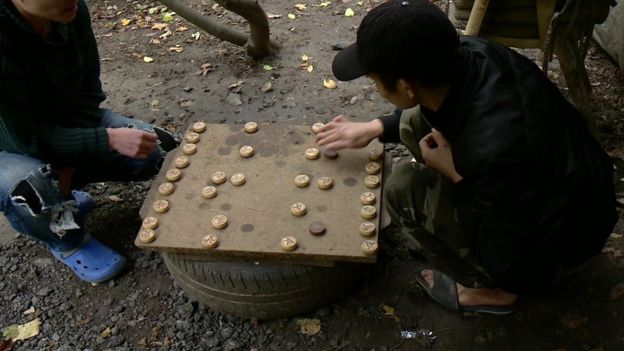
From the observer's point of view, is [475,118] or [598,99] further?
[598,99]

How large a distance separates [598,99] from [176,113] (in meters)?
2.69

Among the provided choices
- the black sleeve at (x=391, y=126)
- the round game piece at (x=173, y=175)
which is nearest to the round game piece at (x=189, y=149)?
the round game piece at (x=173, y=175)

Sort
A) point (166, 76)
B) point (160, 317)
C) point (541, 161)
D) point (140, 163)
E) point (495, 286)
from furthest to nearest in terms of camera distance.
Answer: point (166, 76), point (140, 163), point (160, 317), point (495, 286), point (541, 161)

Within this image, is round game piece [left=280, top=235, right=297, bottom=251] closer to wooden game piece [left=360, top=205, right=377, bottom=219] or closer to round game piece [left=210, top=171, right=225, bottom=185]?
wooden game piece [left=360, top=205, right=377, bottom=219]

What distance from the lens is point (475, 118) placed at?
1.71 meters

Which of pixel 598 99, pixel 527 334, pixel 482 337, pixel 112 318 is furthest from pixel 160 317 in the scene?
pixel 598 99

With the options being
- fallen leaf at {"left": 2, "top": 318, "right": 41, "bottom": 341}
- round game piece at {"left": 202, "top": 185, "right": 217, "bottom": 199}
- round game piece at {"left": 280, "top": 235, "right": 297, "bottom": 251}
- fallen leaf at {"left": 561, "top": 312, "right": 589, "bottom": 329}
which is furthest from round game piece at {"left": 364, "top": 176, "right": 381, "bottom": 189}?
fallen leaf at {"left": 2, "top": 318, "right": 41, "bottom": 341}

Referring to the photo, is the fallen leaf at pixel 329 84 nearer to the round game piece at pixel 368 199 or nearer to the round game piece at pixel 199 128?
the round game piece at pixel 199 128

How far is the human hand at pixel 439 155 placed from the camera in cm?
200

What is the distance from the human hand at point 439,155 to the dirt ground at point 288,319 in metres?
0.70

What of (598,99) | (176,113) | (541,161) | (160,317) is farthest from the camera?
(176,113)

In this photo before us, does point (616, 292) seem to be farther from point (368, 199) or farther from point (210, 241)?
point (210, 241)

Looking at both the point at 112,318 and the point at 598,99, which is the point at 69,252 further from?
the point at 598,99

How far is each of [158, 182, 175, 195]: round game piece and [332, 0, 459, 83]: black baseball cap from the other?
1057mm
